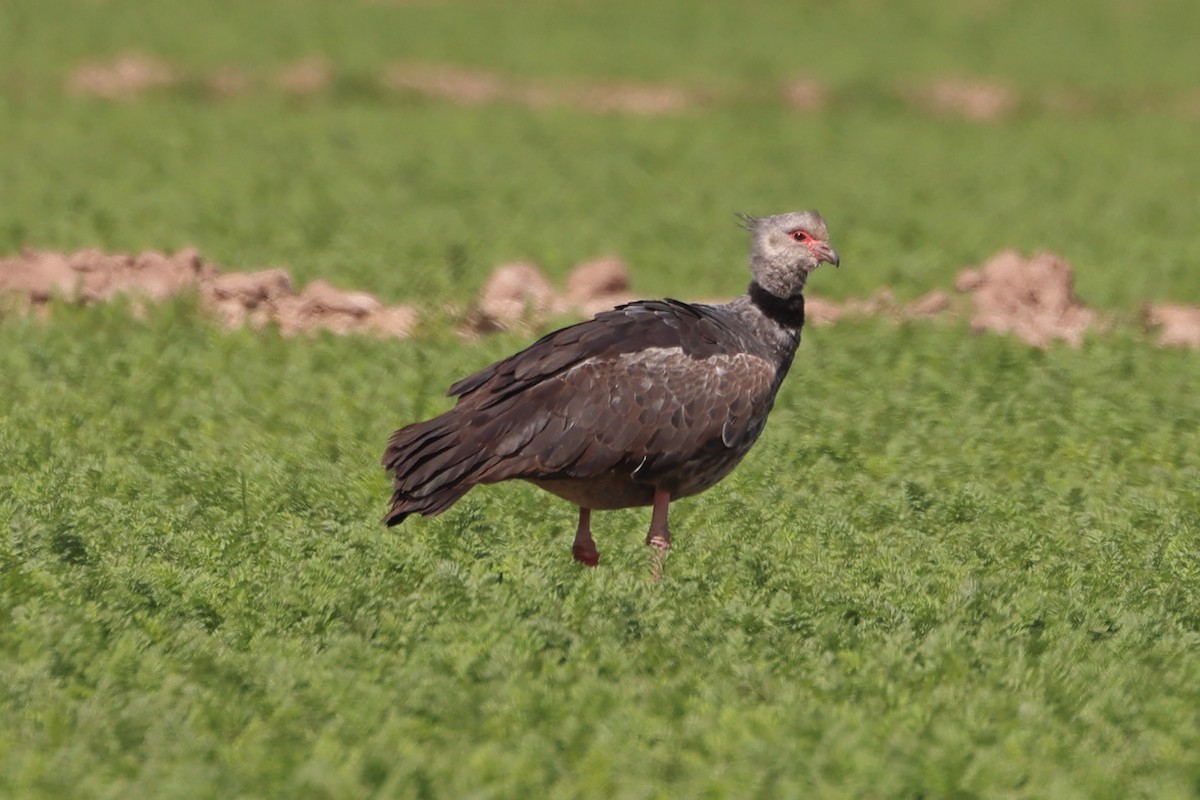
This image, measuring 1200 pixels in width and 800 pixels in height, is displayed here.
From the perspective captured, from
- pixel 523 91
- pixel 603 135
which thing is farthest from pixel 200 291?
pixel 523 91

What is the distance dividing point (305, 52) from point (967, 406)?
2778 centimetres

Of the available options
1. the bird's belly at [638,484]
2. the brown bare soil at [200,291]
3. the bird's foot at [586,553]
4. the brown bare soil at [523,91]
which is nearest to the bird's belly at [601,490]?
the bird's belly at [638,484]

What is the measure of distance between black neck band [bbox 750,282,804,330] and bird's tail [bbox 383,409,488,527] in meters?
1.97

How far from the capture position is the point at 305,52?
38719 millimetres

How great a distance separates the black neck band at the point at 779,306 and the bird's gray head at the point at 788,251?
0.10 feet

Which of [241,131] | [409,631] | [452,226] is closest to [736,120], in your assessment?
[241,131]

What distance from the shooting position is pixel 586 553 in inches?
382

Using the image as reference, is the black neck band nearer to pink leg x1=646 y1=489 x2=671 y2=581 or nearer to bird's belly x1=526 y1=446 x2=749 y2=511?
bird's belly x1=526 y1=446 x2=749 y2=511

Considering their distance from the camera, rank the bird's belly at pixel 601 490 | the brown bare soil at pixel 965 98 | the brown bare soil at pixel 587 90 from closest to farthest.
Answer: the bird's belly at pixel 601 490, the brown bare soil at pixel 587 90, the brown bare soil at pixel 965 98

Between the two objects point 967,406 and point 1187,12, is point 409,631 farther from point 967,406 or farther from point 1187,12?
point 1187,12

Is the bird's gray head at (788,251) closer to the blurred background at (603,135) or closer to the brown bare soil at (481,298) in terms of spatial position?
the brown bare soil at (481,298)

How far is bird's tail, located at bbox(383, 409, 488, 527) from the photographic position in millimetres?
9016

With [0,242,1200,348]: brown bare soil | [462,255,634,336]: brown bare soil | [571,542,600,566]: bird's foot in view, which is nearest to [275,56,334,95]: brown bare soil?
[462,255,634,336]: brown bare soil

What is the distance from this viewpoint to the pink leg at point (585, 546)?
381 inches
